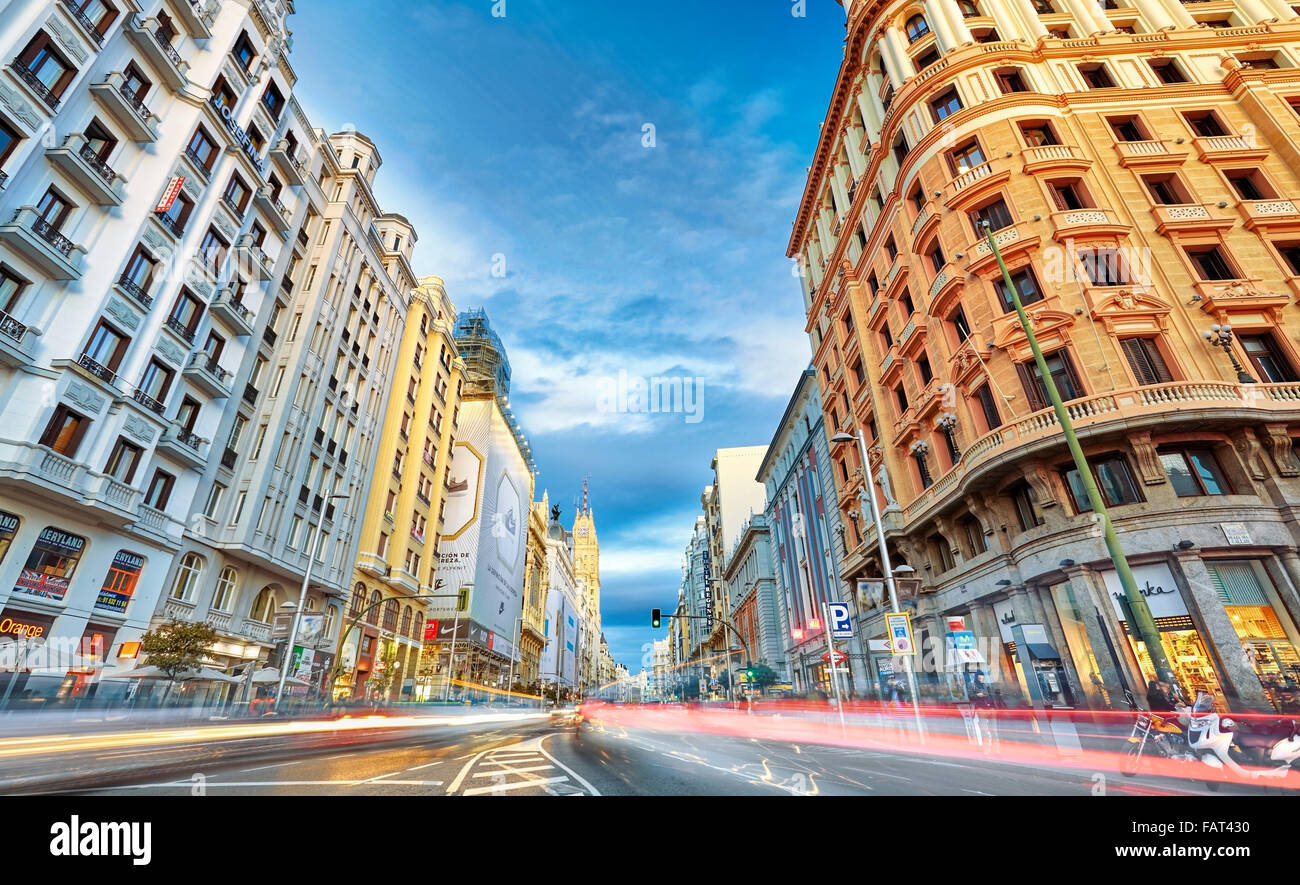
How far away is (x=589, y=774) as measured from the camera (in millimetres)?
7902

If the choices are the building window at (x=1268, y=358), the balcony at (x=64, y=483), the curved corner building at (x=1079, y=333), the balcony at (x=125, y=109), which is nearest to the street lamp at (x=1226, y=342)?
the curved corner building at (x=1079, y=333)

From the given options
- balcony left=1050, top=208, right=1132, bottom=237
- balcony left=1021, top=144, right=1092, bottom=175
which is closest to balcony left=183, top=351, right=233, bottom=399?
balcony left=1050, top=208, right=1132, bottom=237

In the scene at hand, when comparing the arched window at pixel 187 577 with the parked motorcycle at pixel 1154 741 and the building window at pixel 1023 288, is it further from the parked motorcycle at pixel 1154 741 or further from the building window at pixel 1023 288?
the building window at pixel 1023 288

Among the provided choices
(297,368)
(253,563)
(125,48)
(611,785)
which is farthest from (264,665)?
(611,785)

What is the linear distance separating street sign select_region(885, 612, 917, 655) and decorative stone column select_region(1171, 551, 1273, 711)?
758cm

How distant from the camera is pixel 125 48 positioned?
23828 millimetres

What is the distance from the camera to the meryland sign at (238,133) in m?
28.3

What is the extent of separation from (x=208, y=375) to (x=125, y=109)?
1134 cm

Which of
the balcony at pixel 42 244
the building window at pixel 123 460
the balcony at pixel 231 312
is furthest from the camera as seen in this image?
the balcony at pixel 231 312

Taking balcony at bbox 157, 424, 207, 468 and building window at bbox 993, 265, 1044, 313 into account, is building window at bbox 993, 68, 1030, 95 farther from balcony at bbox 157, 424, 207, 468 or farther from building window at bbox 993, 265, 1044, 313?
balcony at bbox 157, 424, 207, 468

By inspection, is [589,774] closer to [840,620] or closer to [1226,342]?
[840,620]

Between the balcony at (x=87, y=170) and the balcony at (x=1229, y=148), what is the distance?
1763 inches

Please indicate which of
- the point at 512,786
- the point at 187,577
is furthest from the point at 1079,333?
the point at 187,577

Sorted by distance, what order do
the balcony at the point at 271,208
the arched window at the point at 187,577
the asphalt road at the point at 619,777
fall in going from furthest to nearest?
the balcony at the point at 271,208, the arched window at the point at 187,577, the asphalt road at the point at 619,777
